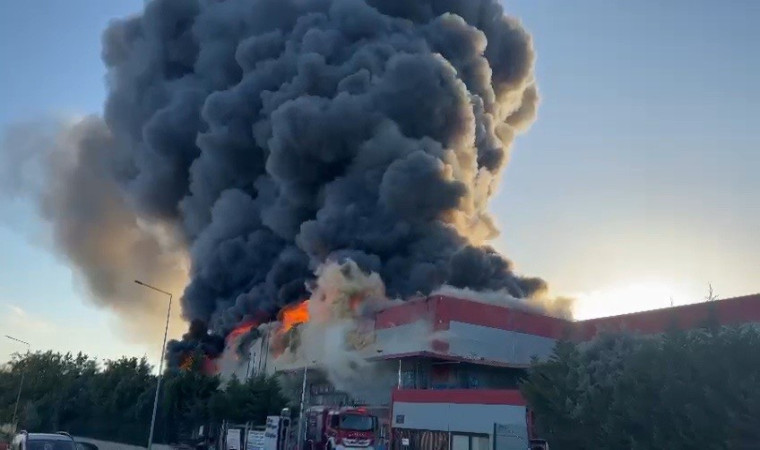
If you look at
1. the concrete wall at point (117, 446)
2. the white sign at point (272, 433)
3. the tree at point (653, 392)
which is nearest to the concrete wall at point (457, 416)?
the tree at point (653, 392)

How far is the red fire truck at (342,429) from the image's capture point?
83.4 ft

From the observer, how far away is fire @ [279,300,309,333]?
42.9m

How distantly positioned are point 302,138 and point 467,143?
36.1 ft

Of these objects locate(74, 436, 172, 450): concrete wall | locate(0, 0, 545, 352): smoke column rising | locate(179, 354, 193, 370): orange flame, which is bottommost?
locate(74, 436, 172, 450): concrete wall

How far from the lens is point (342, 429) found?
25.7 meters

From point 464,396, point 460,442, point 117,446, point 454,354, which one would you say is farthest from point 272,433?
point 117,446

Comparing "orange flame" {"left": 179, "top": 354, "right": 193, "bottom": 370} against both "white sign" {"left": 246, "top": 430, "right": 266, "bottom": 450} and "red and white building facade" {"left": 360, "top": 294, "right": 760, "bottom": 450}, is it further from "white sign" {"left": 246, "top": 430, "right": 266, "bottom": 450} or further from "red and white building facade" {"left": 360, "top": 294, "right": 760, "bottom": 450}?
"white sign" {"left": 246, "top": 430, "right": 266, "bottom": 450}

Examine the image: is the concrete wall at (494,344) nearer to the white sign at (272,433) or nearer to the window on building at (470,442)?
the window on building at (470,442)

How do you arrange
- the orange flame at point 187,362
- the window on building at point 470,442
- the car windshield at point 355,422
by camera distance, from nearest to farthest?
1. the window on building at point 470,442
2. the car windshield at point 355,422
3. the orange flame at point 187,362

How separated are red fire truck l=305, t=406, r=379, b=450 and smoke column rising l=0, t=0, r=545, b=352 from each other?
13.3 m

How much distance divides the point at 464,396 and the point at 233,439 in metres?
13.1

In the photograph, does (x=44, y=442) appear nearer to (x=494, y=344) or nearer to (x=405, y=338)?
(x=405, y=338)

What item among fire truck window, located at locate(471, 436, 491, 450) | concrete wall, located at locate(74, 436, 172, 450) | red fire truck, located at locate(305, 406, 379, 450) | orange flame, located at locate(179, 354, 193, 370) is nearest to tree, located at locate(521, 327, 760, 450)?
fire truck window, located at locate(471, 436, 491, 450)

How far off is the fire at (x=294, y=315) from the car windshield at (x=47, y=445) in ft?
78.3
